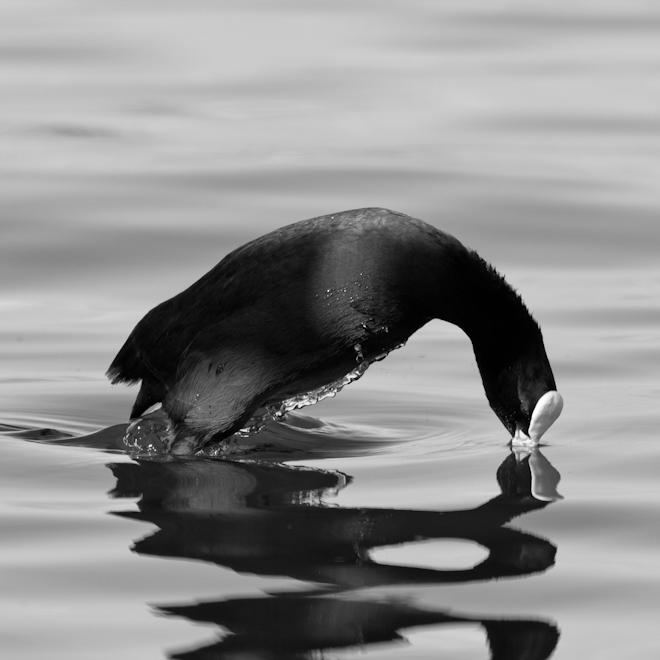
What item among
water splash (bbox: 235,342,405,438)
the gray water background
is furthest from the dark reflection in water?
water splash (bbox: 235,342,405,438)

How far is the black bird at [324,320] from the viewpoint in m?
5.74

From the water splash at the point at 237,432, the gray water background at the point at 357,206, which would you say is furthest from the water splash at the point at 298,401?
the gray water background at the point at 357,206

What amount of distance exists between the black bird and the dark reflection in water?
30 cm

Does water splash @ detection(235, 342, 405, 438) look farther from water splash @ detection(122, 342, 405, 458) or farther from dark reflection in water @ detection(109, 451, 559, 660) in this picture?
dark reflection in water @ detection(109, 451, 559, 660)

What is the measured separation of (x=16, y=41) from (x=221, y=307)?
1022 centimetres

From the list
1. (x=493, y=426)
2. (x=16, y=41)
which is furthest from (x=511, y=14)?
(x=493, y=426)

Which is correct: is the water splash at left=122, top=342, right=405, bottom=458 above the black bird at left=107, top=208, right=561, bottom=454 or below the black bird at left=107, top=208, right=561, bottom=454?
below

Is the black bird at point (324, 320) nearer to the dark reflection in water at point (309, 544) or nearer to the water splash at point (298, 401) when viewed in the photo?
the water splash at point (298, 401)

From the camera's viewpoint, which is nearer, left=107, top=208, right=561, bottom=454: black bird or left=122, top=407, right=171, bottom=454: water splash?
left=107, top=208, right=561, bottom=454: black bird

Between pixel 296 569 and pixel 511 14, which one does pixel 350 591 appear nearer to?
pixel 296 569

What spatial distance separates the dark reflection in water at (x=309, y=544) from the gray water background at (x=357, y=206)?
6cm

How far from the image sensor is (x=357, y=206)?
1049 centimetres

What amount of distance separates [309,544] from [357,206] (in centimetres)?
611

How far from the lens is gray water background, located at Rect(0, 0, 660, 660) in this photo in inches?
165
